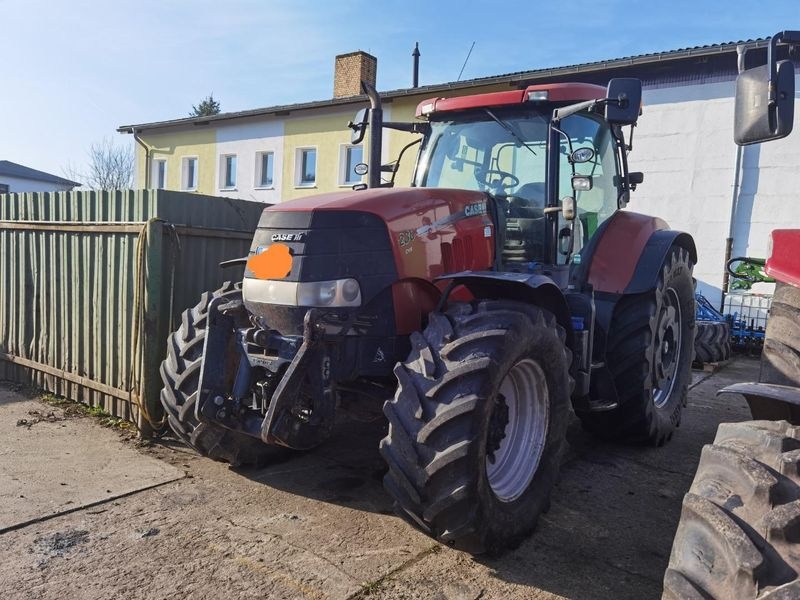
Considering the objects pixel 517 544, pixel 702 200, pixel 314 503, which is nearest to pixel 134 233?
pixel 314 503

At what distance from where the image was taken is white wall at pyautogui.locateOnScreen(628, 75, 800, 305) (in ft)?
37.2

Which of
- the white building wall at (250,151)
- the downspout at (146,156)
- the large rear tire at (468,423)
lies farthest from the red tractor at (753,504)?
the downspout at (146,156)

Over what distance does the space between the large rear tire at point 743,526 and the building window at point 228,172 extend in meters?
18.6

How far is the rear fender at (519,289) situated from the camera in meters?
3.23

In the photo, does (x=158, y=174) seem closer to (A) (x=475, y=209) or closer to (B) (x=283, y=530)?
(A) (x=475, y=209)

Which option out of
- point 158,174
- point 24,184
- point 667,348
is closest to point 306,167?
point 158,174

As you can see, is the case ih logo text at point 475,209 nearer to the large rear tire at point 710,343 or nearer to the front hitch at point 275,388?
the front hitch at point 275,388

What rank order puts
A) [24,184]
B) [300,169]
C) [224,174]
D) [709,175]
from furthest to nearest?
[24,184] → [224,174] → [300,169] → [709,175]

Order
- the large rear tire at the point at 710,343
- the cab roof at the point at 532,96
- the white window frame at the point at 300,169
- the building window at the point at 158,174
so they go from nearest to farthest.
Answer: the cab roof at the point at 532,96 → the large rear tire at the point at 710,343 → the white window frame at the point at 300,169 → the building window at the point at 158,174

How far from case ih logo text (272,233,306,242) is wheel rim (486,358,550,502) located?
1.25 m

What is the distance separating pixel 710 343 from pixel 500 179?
5960 millimetres

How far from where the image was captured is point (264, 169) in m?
18.5

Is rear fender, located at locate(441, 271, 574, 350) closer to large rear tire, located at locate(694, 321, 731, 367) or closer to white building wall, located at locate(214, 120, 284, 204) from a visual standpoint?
large rear tire, located at locate(694, 321, 731, 367)

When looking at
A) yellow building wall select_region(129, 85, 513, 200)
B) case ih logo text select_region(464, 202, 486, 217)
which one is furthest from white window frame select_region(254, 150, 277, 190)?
case ih logo text select_region(464, 202, 486, 217)
